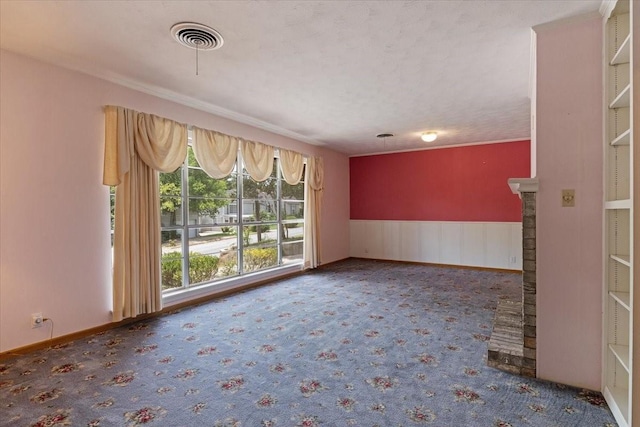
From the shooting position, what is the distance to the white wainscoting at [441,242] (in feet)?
20.8

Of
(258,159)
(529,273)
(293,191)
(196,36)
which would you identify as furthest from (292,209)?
(529,273)

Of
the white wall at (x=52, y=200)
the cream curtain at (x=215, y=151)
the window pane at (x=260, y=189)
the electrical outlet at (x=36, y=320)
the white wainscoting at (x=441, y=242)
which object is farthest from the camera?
the white wainscoting at (x=441, y=242)

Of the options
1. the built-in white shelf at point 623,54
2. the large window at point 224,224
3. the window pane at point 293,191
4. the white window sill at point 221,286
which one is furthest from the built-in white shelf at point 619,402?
the window pane at point 293,191

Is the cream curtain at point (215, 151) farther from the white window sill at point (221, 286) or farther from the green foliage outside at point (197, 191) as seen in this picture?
the white window sill at point (221, 286)

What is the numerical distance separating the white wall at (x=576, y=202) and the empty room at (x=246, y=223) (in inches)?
0.5

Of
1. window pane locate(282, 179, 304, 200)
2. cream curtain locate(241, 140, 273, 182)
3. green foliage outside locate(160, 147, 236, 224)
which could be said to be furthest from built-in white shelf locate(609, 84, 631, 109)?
window pane locate(282, 179, 304, 200)

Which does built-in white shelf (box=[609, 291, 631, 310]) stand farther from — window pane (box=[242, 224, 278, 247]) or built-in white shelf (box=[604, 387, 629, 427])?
window pane (box=[242, 224, 278, 247])

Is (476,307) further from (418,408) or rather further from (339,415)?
(339,415)

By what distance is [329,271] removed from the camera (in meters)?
6.52

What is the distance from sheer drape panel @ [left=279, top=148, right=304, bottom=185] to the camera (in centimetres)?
583

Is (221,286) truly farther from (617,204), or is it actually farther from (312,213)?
(617,204)

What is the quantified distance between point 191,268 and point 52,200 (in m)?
1.85

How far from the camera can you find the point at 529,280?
2.39 m

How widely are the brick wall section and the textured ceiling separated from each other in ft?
4.39
